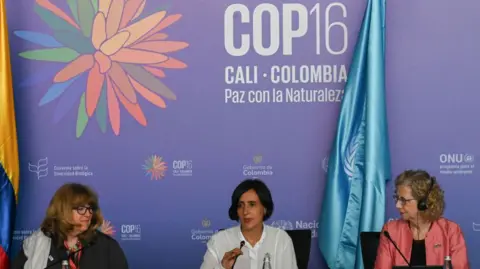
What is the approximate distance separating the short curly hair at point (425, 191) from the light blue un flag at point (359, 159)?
2.80 feet

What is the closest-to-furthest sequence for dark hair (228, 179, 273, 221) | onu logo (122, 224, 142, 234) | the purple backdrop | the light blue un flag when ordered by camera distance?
dark hair (228, 179, 273, 221) < the light blue un flag < the purple backdrop < onu logo (122, 224, 142, 234)

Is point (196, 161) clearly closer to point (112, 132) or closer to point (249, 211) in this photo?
point (112, 132)

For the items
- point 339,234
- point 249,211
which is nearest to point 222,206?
point 339,234

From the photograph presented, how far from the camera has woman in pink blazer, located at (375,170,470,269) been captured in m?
3.63

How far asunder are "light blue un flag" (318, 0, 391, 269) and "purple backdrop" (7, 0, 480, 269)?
140 millimetres

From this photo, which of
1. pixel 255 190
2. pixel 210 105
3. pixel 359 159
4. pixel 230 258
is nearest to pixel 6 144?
pixel 210 105

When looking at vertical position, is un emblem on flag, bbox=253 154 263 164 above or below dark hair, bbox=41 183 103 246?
above

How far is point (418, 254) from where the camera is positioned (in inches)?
145

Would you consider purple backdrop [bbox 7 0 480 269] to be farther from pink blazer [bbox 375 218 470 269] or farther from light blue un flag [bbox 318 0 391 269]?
pink blazer [bbox 375 218 470 269]

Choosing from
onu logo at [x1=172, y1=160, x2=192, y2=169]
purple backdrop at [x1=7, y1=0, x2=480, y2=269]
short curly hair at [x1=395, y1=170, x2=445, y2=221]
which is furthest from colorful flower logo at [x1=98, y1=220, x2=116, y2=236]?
short curly hair at [x1=395, y1=170, x2=445, y2=221]

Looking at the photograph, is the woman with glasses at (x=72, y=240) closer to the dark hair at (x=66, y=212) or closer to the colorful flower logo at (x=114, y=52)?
the dark hair at (x=66, y=212)

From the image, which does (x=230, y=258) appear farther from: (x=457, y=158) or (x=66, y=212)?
(x=457, y=158)

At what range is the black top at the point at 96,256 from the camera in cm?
358

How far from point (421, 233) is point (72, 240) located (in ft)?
5.16
